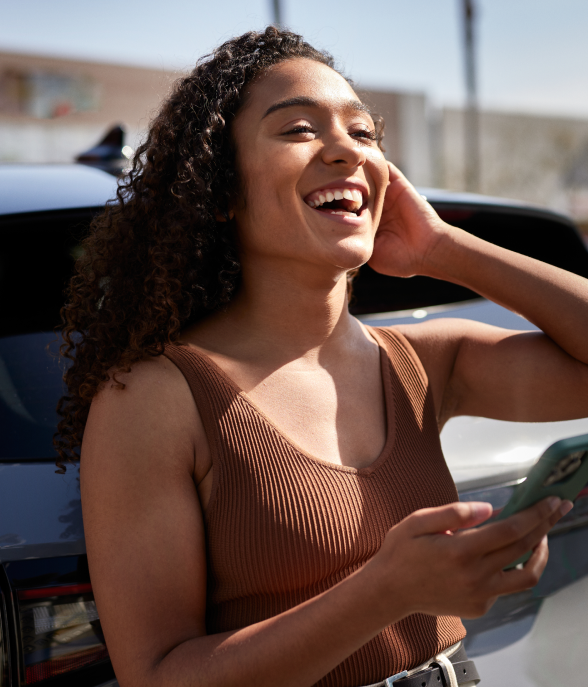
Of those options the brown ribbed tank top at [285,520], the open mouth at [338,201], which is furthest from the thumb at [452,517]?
the open mouth at [338,201]

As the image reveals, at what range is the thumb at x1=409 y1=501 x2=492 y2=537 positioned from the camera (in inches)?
42.5

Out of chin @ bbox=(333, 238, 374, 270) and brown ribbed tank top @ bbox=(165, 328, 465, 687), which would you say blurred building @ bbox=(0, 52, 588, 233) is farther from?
brown ribbed tank top @ bbox=(165, 328, 465, 687)

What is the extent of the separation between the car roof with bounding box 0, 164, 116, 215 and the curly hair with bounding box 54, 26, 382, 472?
0.46ft

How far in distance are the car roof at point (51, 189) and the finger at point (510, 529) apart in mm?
1303

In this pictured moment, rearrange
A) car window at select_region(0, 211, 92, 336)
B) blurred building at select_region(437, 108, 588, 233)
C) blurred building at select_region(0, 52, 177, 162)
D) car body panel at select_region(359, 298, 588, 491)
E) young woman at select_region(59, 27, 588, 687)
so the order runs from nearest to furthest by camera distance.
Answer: young woman at select_region(59, 27, 588, 687), car body panel at select_region(359, 298, 588, 491), car window at select_region(0, 211, 92, 336), blurred building at select_region(0, 52, 177, 162), blurred building at select_region(437, 108, 588, 233)

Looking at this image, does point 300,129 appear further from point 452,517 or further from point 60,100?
point 60,100

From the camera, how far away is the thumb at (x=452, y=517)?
108cm

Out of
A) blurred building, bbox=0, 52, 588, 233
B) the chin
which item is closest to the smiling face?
the chin

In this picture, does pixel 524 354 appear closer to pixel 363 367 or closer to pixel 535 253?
pixel 363 367

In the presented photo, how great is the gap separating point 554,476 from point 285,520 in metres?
0.50

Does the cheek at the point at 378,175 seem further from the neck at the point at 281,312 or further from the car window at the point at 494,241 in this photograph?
the car window at the point at 494,241

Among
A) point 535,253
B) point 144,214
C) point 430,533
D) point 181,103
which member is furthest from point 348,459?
point 535,253

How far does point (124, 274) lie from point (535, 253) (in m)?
1.59

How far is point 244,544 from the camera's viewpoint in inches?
53.7
